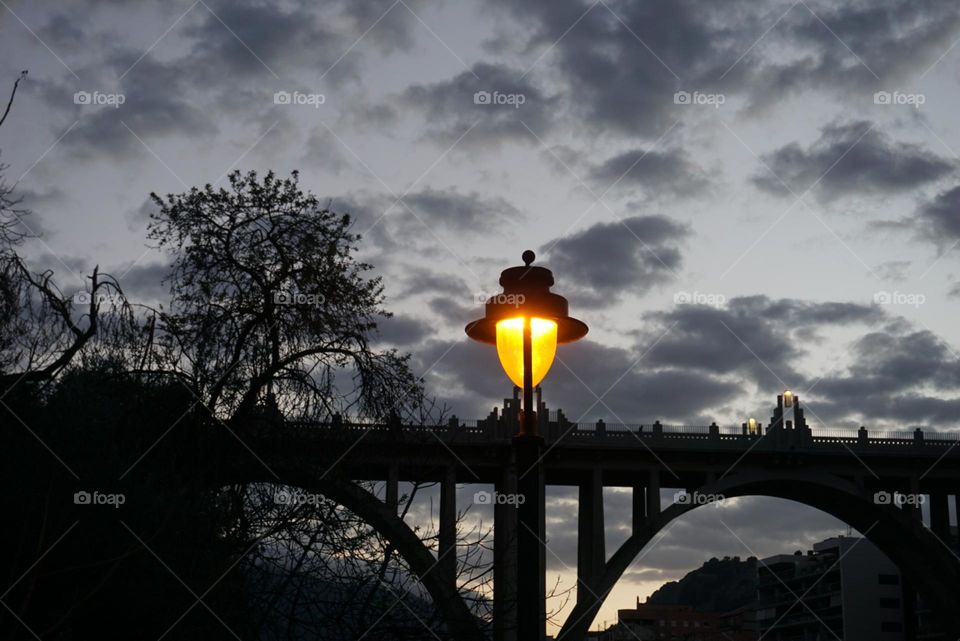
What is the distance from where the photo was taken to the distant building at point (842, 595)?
11075cm

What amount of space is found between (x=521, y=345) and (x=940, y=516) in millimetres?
53038

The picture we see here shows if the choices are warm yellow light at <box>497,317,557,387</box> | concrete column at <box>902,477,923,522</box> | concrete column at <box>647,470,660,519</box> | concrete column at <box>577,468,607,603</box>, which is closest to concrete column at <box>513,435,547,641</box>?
warm yellow light at <box>497,317,557,387</box>

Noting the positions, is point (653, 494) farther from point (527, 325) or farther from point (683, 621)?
point (683, 621)

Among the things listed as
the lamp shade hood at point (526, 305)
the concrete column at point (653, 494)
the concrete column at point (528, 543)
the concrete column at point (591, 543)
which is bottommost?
the concrete column at point (528, 543)

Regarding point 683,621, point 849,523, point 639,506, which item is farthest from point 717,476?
point 683,621

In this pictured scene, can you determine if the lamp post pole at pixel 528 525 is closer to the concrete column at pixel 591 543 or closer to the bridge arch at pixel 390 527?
the bridge arch at pixel 390 527

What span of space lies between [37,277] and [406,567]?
5070 mm

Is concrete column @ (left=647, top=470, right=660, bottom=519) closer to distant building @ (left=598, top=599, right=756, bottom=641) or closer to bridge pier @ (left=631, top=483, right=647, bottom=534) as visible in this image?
bridge pier @ (left=631, top=483, right=647, bottom=534)

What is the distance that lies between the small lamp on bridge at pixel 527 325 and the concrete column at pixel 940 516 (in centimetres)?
5256

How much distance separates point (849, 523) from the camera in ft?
187

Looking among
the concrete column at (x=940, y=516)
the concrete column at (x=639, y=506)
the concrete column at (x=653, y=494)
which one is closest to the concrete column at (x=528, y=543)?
the concrete column at (x=653, y=494)

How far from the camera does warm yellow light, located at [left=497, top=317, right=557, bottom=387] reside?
847 cm

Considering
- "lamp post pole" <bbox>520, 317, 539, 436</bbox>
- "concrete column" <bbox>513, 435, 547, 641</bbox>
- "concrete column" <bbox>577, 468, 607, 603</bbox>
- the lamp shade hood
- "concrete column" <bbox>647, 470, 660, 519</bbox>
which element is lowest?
"concrete column" <bbox>513, 435, 547, 641</bbox>

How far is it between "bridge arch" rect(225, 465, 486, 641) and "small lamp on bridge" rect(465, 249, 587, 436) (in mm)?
2974
